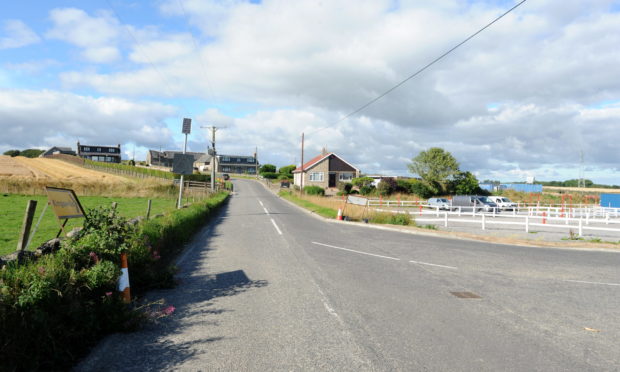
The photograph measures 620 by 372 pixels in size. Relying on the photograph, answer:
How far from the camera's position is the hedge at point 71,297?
396cm

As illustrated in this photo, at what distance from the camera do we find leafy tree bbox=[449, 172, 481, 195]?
5503 cm

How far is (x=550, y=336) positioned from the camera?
529cm

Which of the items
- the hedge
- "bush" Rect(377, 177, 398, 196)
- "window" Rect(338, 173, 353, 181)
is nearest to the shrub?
"bush" Rect(377, 177, 398, 196)

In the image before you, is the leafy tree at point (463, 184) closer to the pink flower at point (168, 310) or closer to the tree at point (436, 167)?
the tree at point (436, 167)

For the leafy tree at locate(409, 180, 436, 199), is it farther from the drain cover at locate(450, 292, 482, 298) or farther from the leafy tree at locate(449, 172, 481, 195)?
the drain cover at locate(450, 292, 482, 298)

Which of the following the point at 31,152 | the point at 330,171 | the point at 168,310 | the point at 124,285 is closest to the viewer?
the point at 168,310

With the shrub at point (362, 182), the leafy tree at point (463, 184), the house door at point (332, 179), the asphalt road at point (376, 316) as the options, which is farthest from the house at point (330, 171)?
the asphalt road at point (376, 316)

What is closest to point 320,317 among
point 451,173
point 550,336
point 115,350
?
point 115,350

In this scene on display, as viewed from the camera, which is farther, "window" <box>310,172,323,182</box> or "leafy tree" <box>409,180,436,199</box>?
"window" <box>310,172,323,182</box>

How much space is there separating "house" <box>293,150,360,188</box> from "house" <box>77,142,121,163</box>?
336 ft

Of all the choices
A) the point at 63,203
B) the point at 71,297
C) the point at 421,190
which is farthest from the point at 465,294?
the point at 421,190

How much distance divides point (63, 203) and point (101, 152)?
151205 mm

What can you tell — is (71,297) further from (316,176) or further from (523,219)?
(316,176)

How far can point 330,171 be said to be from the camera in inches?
2518
